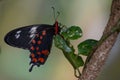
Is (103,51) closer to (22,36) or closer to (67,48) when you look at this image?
(67,48)

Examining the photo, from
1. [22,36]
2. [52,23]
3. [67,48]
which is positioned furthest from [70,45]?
[52,23]

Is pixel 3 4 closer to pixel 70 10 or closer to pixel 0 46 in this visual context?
pixel 0 46

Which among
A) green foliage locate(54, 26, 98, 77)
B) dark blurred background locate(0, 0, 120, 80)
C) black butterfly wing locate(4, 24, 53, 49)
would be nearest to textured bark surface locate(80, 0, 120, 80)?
green foliage locate(54, 26, 98, 77)

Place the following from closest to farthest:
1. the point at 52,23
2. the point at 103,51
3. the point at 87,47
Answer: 1. the point at 103,51
2. the point at 87,47
3. the point at 52,23

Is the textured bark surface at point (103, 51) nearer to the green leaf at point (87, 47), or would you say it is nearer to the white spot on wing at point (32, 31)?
the green leaf at point (87, 47)

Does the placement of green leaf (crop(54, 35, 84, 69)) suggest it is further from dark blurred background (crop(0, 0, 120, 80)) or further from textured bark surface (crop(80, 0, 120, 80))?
dark blurred background (crop(0, 0, 120, 80))
